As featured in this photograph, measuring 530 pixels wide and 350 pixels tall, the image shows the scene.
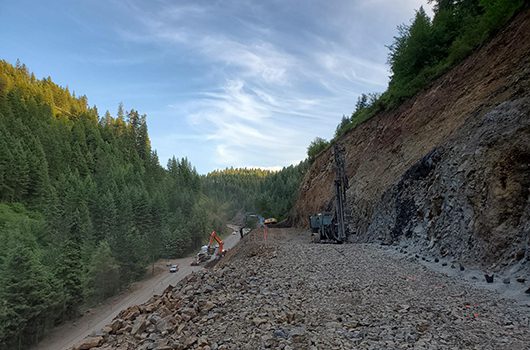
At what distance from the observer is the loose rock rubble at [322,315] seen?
5.01m

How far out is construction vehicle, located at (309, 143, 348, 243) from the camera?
67.9 ft

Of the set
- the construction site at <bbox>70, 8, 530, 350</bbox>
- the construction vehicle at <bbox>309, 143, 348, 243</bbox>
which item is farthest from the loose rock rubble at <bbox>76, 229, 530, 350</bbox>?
the construction vehicle at <bbox>309, 143, 348, 243</bbox>

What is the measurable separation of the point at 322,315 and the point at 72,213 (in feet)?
165

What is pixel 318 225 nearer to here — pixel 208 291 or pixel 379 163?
pixel 379 163

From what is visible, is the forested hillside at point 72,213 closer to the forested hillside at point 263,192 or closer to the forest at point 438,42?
the forested hillside at point 263,192

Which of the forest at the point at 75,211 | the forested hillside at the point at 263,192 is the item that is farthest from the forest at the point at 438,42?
the forested hillside at the point at 263,192

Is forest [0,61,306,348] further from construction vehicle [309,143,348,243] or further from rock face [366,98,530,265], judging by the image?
rock face [366,98,530,265]

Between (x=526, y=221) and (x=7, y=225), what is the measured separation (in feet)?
186

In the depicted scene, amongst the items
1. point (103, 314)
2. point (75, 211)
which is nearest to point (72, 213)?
point (75, 211)

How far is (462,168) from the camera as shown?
37.9 ft

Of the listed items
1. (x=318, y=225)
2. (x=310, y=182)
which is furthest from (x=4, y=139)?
(x=318, y=225)

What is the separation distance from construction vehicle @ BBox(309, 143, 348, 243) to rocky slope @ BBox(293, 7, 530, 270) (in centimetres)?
107

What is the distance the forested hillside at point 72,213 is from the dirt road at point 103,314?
3.57ft

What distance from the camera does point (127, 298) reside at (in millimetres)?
37469
